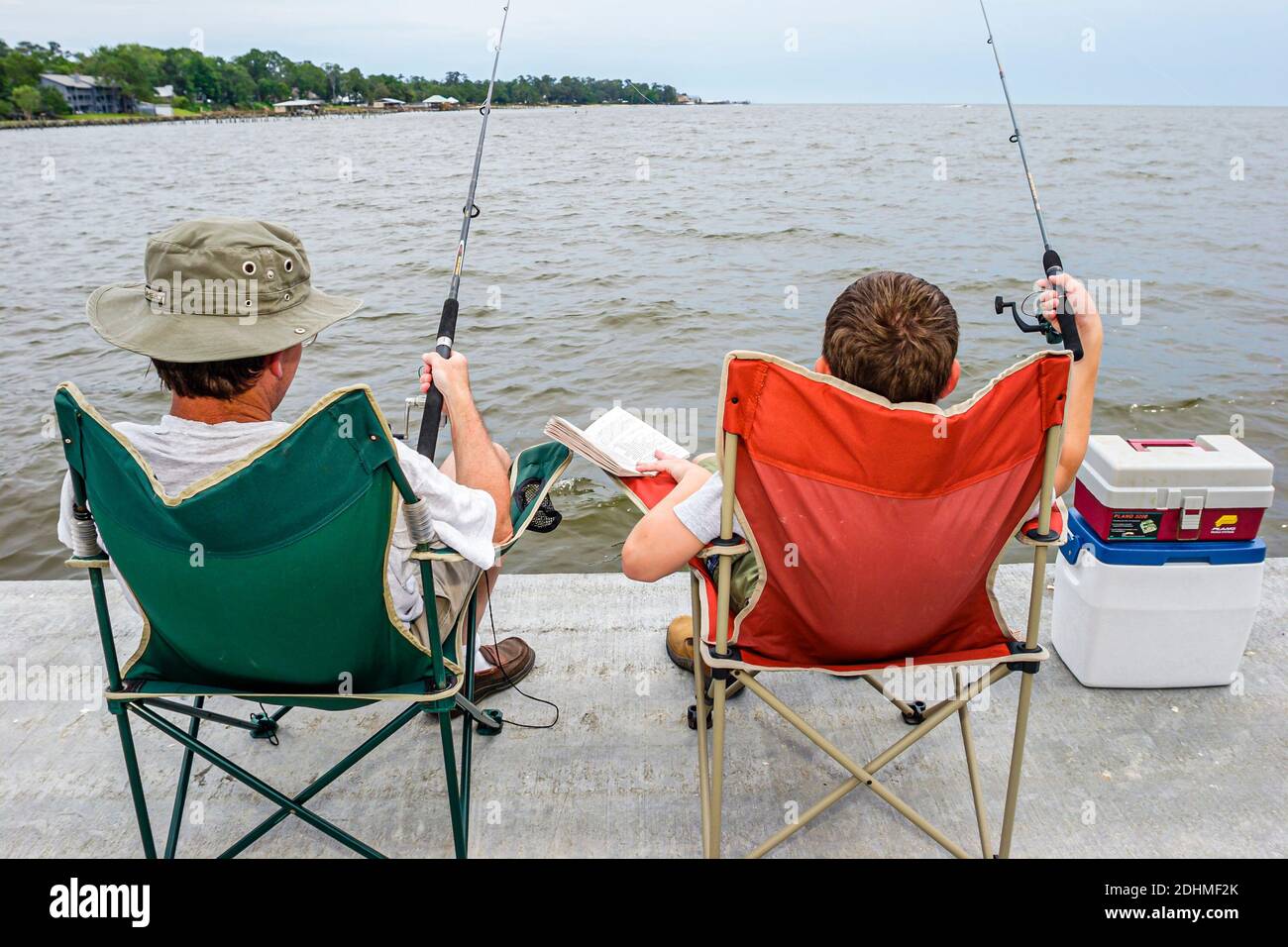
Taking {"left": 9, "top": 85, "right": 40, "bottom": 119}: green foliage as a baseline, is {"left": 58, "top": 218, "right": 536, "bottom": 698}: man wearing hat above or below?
below

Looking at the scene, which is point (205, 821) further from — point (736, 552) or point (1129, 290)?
point (1129, 290)

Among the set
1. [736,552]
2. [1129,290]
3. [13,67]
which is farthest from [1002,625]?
[13,67]

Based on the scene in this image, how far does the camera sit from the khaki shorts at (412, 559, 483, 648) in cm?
230

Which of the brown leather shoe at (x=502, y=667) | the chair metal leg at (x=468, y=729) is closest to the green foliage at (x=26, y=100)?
the brown leather shoe at (x=502, y=667)

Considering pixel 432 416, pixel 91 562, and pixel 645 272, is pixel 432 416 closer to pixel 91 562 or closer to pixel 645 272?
pixel 91 562

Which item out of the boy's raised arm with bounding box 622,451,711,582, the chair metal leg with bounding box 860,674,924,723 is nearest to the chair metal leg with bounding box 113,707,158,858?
the boy's raised arm with bounding box 622,451,711,582

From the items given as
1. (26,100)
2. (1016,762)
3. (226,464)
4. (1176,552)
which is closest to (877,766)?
(1016,762)

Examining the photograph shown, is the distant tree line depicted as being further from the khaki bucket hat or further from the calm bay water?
the khaki bucket hat

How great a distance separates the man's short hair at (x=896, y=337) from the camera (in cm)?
192

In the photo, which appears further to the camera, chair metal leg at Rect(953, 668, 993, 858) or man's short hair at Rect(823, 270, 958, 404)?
chair metal leg at Rect(953, 668, 993, 858)
